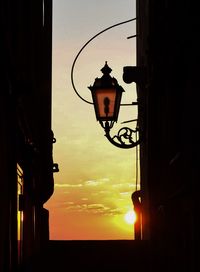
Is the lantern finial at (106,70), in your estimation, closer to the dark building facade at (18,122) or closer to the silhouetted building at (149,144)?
the silhouetted building at (149,144)

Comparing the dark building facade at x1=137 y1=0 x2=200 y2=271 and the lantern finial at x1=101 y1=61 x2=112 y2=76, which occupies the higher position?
the lantern finial at x1=101 y1=61 x2=112 y2=76

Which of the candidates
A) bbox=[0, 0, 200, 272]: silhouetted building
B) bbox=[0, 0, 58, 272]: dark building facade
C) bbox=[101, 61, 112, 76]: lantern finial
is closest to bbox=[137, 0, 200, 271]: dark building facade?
bbox=[0, 0, 200, 272]: silhouetted building

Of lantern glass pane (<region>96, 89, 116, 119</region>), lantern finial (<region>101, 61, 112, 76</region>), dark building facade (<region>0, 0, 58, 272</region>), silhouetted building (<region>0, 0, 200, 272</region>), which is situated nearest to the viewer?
silhouetted building (<region>0, 0, 200, 272</region>)

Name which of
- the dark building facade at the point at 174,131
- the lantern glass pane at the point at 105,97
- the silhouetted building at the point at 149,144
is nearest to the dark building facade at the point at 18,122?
the silhouetted building at the point at 149,144

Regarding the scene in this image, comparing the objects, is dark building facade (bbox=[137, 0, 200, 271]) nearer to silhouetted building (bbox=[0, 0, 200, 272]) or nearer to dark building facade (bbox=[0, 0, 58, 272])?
silhouetted building (bbox=[0, 0, 200, 272])

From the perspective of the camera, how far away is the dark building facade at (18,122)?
323 inches

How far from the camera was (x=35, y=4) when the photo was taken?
14.5 metres

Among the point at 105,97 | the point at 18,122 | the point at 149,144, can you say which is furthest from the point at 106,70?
the point at 149,144

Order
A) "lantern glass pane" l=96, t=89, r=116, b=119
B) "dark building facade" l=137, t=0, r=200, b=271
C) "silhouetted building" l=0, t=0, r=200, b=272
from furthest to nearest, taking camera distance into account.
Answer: "lantern glass pane" l=96, t=89, r=116, b=119 → "silhouetted building" l=0, t=0, r=200, b=272 → "dark building facade" l=137, t=0, r=200, b=271

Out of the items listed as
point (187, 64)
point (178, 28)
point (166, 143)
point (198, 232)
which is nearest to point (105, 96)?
point (166, 143)

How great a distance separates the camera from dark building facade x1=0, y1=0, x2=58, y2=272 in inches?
A: 323

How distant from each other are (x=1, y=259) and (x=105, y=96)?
3.71 m

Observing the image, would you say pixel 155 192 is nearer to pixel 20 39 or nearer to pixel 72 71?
pixel 72 71

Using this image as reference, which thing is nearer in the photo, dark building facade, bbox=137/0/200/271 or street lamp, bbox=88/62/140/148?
dark building facade, bbox=137/0/200/271
